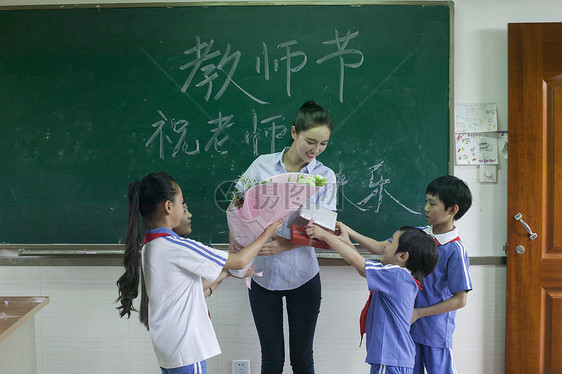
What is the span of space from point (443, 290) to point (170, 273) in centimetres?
117

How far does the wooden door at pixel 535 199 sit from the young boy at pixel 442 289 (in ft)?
2.23

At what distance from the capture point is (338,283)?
261 centimetres

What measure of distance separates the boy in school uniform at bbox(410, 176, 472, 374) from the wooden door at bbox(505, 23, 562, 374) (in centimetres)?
68

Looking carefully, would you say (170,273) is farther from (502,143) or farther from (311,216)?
(502,143)

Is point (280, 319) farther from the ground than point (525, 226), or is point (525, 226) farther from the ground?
point (525, 226)

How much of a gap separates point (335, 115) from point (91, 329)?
6.05 ft

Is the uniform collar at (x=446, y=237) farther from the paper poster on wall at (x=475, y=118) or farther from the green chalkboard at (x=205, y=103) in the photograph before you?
the paper poster on wall at (x=475, y=118)

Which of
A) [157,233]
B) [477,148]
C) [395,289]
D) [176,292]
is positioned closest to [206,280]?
[176,292]

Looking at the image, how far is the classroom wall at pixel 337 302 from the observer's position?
2543 mm

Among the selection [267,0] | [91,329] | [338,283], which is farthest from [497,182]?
[91,329]

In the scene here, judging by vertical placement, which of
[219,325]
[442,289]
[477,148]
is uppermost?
[477,148]

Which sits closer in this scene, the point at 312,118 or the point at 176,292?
the point at 176,292

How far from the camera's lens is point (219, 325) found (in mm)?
2619

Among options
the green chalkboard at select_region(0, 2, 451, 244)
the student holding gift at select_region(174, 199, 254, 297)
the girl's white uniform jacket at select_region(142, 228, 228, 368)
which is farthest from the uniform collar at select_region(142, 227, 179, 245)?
the green chalkboard at select_region(0, 2, 451, 244)
